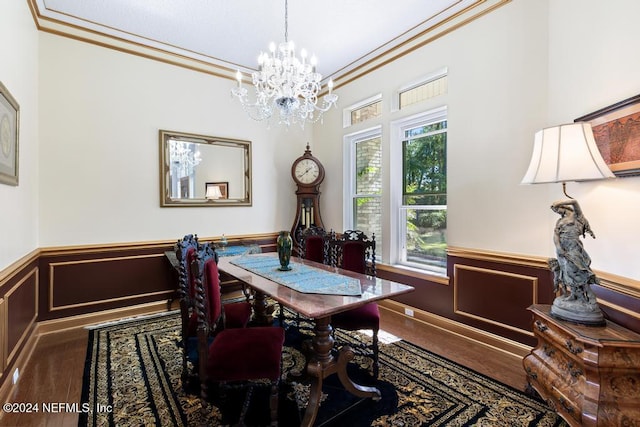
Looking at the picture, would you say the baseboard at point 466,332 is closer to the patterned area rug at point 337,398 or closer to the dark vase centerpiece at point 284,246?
the patterned area rug at point 337,398

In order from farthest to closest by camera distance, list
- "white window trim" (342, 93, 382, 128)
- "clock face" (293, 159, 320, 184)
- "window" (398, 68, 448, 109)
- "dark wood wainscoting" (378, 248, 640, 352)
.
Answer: "clock face" (293, 159, 320, 184) < "white window trim" (342, 93, 382, 128) < "window" (398, 68, 448, 109) < "dark wood wainscoting" (378, 248, 640, 352)

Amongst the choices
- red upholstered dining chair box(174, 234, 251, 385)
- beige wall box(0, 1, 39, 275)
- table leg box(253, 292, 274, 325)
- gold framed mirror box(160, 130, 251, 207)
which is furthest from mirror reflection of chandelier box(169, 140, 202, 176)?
table leg box(253, 292, 274, 325)

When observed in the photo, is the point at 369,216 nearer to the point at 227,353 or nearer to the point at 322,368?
the point at 322,368

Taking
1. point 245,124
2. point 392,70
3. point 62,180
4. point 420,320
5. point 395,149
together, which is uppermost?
point 392,70

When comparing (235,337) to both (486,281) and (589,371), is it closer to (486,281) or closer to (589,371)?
(589,371)

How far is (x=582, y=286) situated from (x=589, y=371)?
44 centimetres

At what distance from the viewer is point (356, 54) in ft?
12.5

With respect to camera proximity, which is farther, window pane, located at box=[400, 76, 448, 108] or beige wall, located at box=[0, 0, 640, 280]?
window pane, located at box=[400, 76, 448, 108]

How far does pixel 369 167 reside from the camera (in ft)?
13.6

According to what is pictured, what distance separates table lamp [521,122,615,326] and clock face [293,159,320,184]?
3.04 meters

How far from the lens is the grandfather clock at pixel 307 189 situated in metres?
4.45

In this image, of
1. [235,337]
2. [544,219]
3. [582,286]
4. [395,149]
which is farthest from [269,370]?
[395,149]

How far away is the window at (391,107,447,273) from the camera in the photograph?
3254 millimetres

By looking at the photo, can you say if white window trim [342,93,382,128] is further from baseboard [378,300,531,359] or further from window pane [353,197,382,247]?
baseboard [378,300,531,359]
